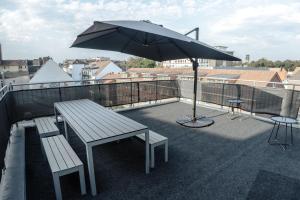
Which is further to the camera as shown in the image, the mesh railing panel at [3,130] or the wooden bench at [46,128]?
the wooden bench at [46,128]

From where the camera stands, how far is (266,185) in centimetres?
230

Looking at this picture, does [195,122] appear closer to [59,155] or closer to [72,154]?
[72,154]

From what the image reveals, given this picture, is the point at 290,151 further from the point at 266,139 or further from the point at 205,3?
the point at 205,3

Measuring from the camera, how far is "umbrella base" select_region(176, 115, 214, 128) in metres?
4.47

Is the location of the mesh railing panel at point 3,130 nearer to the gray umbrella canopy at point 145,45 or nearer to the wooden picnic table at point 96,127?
the wooden picnic table at point 96,127

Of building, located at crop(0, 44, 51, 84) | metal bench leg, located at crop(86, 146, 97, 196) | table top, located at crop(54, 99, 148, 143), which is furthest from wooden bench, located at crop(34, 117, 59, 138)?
metal bench leg, located at crop(86, 146, 97, 196)

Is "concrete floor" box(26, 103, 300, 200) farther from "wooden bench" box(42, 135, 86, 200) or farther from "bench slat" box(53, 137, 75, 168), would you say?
"bench slat" box(53, 137, 75, 168)

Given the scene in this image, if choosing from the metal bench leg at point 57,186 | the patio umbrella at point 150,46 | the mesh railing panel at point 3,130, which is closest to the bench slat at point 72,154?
the metal bench leg at point 57,186

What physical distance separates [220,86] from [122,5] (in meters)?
4.68

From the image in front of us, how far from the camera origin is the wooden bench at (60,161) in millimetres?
1946

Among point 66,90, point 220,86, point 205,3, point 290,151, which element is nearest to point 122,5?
point 205,3

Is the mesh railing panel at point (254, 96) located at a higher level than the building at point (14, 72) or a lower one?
lower

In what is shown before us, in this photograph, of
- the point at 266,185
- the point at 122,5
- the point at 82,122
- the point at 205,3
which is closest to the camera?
the point at 266,185

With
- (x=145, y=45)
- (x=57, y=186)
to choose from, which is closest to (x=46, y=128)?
(x=57, y=186)
